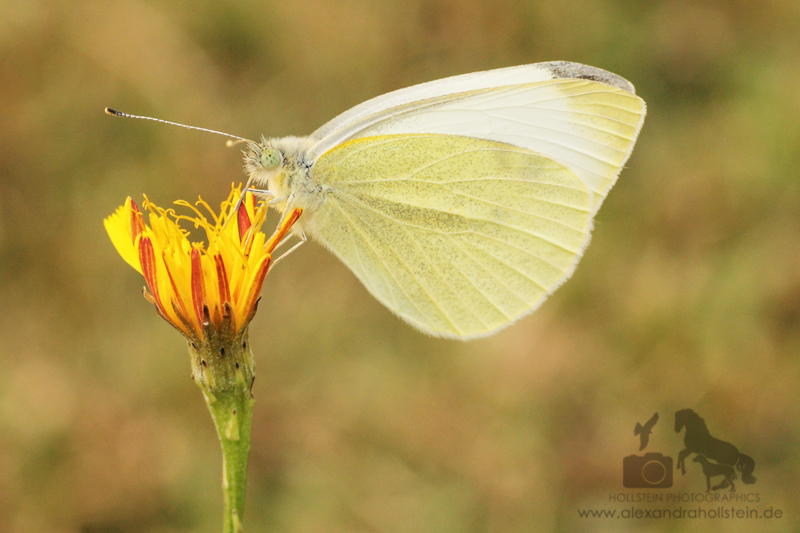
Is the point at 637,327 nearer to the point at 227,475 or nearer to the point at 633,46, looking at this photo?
the point at 633,46

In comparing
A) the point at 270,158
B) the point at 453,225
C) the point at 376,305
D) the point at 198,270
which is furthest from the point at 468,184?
the point at 376,305

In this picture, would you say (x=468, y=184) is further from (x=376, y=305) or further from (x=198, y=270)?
(x=376, y=305)

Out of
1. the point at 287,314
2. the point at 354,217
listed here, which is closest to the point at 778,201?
the point at 354,217

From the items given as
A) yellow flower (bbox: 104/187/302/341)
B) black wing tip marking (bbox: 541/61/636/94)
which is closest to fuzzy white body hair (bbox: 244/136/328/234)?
yellow flower (bbox: 104/187/302/341)

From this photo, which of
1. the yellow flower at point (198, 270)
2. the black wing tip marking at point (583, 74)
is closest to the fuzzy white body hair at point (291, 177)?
the yellow flower at point (198, 270)

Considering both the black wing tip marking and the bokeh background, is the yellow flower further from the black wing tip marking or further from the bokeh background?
the bokeh background

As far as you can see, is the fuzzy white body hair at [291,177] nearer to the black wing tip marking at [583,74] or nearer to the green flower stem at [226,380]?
the green flower stem at [226,380]
